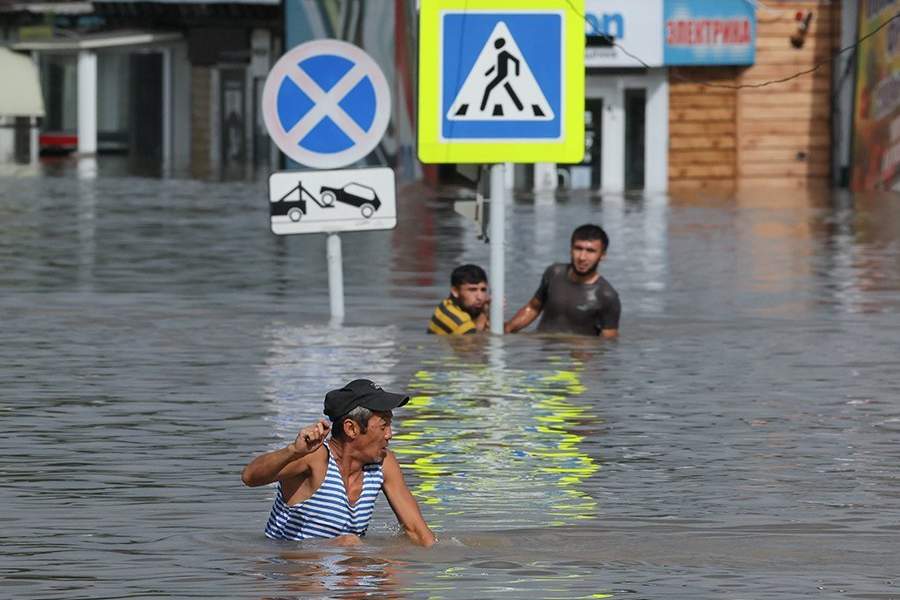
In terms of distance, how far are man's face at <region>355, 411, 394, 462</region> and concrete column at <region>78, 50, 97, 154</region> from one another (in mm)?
54348

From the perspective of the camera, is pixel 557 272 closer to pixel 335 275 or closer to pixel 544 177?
pixel 335 275

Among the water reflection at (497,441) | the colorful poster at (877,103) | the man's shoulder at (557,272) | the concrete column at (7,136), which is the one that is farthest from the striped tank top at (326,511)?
the concrete column at (7,136)

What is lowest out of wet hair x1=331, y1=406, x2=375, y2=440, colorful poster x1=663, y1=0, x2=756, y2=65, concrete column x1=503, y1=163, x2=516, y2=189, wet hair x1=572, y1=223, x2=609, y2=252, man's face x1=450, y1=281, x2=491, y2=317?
concrete column x1=503, y1=163, x2=516, y2=189

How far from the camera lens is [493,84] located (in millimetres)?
15188

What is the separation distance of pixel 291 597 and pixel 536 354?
8003 millimetres

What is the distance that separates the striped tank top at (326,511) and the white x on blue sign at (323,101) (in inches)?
289

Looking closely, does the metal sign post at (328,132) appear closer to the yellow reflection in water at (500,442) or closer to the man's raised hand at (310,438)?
the yellow reflection in water at (500,442)

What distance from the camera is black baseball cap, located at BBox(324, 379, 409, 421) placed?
27.0 feet

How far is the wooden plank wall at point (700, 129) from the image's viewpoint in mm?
48750

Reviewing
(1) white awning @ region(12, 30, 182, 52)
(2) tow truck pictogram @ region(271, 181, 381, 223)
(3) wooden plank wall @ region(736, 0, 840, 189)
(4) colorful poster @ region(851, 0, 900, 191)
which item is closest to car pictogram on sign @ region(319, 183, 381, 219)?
(2) tow truck pictogram @ region(271, 181, 381, 223)

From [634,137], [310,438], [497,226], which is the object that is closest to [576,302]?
[497,226]

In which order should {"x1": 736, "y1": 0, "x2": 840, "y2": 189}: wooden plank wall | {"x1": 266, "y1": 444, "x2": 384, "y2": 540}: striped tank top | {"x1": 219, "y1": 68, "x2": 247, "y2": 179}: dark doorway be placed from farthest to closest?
{"x1": 219, "y1": 68, "x2": 247, "y2": 179}: dark doorway, {"x1": 736, "y1": 0, "x2": 840, "y2": 189}: wooden plank wall, {"x1": 266, "y1": 444, "x2": 384, "y2": 540}: striped tank top

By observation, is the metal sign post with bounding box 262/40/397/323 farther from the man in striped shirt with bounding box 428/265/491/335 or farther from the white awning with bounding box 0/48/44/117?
the white awning with bounding box 0/48/44/117

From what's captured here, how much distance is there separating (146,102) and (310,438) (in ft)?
224
